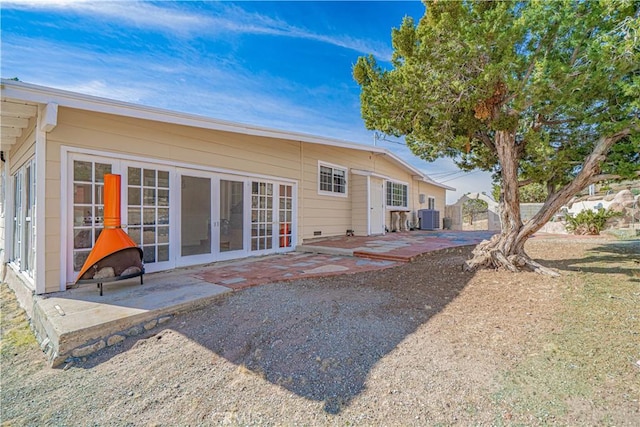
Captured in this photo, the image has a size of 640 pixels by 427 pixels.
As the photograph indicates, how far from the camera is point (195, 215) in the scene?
578 cm

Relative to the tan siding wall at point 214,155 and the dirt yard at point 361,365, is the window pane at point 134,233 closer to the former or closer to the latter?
the tan siding wall at point 214,155

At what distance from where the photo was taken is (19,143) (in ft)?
18.4

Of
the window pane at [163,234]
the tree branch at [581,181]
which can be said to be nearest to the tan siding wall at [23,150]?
the window pane at [163,234]

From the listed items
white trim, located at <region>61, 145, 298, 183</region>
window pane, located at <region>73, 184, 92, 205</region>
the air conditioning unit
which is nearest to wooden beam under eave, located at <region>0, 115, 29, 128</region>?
white trim, located at <region>61, 145, 298, 183</region>

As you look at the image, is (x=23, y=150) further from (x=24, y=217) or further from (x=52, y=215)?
(x=52, y=215)

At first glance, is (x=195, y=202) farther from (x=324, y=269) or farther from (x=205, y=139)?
(x=324, y=269)

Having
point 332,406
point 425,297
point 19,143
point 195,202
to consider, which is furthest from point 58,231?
point 425,297

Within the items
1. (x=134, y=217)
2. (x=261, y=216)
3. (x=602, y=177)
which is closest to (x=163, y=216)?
(x=134, y=217)

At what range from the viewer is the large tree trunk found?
4711 mm

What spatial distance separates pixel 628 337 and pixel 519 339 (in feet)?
3.02

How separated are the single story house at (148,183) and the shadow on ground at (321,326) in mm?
2293

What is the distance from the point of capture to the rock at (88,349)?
2.81 meters

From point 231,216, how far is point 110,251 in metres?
2.60

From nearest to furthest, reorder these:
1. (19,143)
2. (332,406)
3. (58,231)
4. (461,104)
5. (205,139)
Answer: (332,406) → (58,231) → (461,104) → (19,143) → (205,139)
